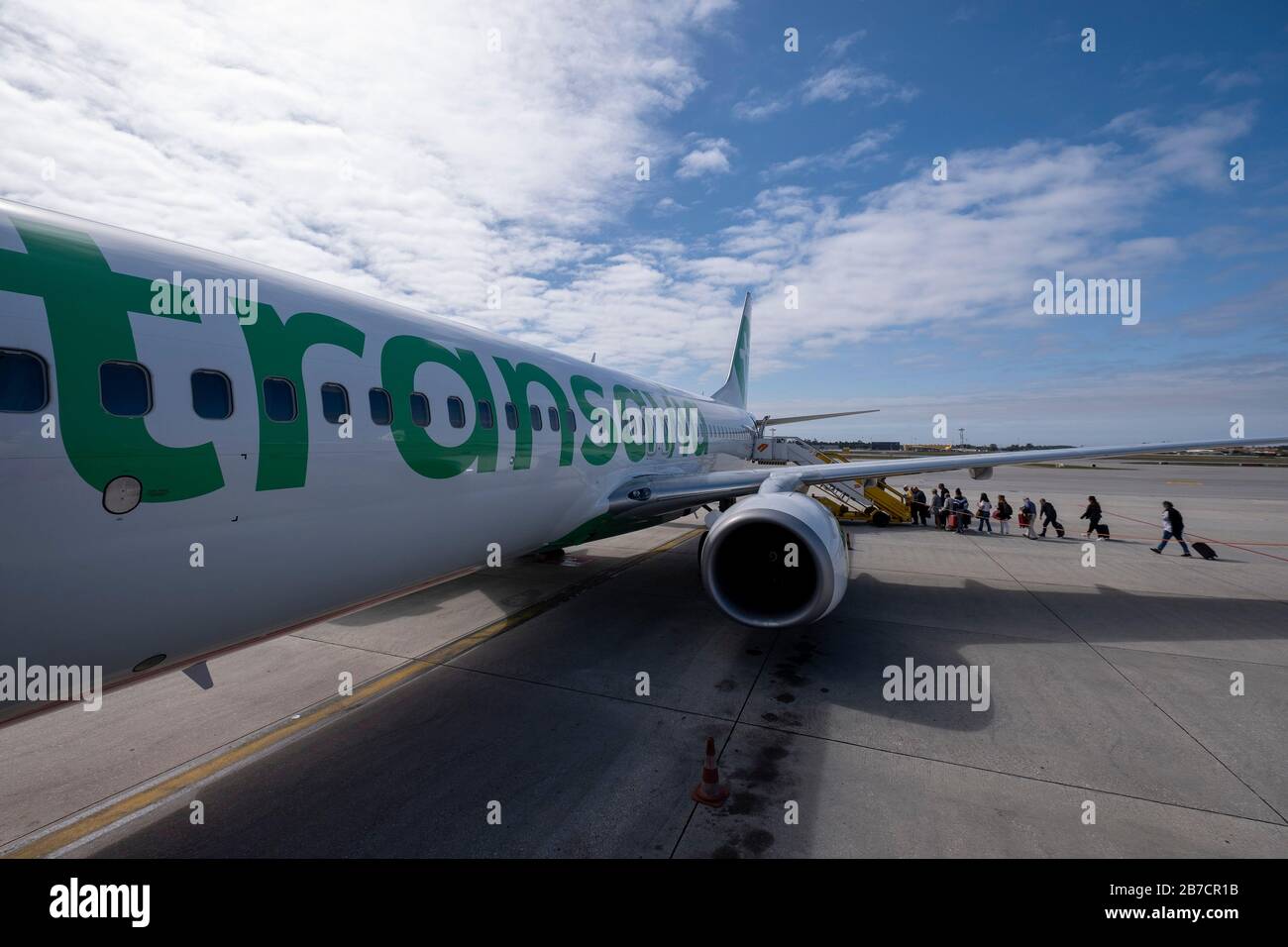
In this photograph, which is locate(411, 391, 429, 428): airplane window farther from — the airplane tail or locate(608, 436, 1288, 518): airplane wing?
the airplane tail

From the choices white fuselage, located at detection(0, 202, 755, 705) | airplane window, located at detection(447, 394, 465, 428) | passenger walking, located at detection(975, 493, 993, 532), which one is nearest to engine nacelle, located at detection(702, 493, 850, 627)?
white fuselage, located at detection(0, 202, 755, 705)

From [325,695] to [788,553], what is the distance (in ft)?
18.8

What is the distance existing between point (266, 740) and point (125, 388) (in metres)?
3.79

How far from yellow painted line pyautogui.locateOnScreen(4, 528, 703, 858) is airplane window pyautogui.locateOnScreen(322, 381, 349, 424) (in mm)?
3343

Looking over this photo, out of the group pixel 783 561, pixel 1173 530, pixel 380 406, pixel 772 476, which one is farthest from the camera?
pixel 1173 530

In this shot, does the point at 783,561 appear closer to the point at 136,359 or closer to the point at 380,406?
the point at 380,406

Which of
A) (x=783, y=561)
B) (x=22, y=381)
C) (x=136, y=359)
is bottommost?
(x=783, y=561)

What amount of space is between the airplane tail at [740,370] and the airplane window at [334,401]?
2071 centimetres

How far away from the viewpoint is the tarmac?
416 cm

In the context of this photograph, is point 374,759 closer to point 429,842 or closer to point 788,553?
point 429,842

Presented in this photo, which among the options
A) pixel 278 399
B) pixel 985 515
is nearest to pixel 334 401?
pixel 278 399

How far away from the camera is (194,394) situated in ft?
Answer: 12.3
